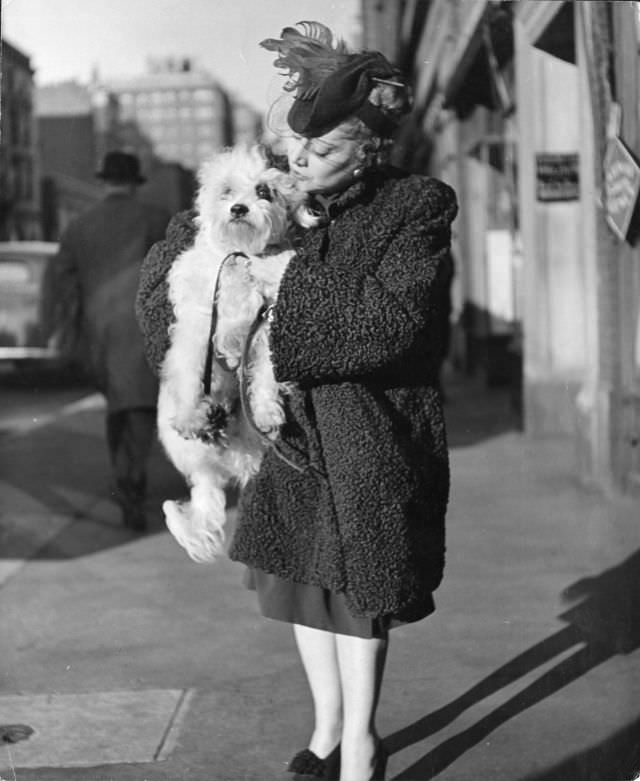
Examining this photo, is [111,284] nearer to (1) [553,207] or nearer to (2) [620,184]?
(2) [620,184]

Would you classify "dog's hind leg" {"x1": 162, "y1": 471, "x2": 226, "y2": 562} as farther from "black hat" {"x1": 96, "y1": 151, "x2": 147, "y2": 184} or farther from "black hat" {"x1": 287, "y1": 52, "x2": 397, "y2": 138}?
"black hat" {"x1": 96, "y1": 151, "x2": 147, "y2": 184}

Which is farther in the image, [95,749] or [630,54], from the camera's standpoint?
[630,54]

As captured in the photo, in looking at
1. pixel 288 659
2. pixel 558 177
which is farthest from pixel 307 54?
pixel 558 177

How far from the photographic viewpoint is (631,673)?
3982mm

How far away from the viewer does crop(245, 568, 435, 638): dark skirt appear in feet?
9.61

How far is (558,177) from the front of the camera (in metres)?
8.23

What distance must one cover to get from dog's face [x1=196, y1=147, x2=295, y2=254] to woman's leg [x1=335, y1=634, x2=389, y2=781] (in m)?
1.02

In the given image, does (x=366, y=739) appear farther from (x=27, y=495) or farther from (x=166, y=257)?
(x=27, y=495)

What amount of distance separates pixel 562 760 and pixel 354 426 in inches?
49.4

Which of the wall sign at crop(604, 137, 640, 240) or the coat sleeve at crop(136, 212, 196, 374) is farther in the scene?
the wall sign at crop(604, 137, 640, 240)

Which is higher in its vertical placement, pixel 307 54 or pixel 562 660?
pixel 307 54

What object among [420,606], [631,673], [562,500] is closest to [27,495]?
[562,500]

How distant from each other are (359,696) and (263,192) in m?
1.25

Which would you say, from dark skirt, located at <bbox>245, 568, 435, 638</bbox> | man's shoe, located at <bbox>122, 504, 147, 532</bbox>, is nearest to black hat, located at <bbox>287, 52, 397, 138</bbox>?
dark skirt, located at <bbox>245, 568, 435, 638</bbox>
